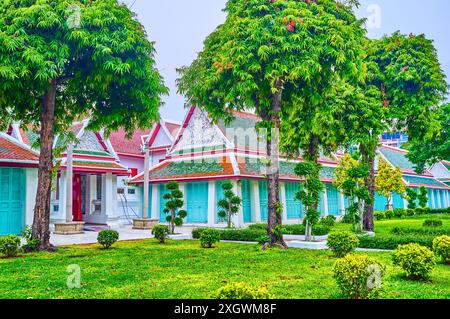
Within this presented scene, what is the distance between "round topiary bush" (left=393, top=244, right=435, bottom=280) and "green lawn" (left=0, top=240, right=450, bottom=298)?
23 cm

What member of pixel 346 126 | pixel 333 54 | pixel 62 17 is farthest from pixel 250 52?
pixel 346 126

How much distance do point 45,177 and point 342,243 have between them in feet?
29.4

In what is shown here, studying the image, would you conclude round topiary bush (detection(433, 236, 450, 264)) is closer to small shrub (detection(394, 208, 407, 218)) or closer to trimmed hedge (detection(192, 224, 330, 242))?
trimmed hedge (detection(192, 224, 330, 242))

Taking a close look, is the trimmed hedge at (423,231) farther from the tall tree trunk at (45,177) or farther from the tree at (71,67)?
the tall tree trunk at (45,177)

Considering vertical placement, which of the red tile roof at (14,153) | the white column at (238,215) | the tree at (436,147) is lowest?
the white column at (238,215)

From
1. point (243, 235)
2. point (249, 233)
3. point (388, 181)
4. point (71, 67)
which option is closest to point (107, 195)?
point (243, 235)

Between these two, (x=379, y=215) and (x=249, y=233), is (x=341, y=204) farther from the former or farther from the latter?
(x=249, y=233)

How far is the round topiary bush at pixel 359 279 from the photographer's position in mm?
6445

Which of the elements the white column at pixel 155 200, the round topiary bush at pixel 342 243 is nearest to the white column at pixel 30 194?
the white column at pixel 155 200

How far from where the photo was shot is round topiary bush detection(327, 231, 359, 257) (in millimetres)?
11242

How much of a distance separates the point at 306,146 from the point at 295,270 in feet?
36.9

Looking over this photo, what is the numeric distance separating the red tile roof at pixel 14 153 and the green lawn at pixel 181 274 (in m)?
5.60

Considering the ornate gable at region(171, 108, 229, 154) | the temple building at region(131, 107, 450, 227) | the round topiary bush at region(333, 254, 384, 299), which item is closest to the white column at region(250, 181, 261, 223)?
the temple building at region(131, 107, 450, 227)

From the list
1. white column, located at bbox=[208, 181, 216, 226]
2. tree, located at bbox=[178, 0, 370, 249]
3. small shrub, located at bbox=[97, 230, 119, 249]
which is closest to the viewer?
tree, located at bbox=[178, 0, 370, 249]
